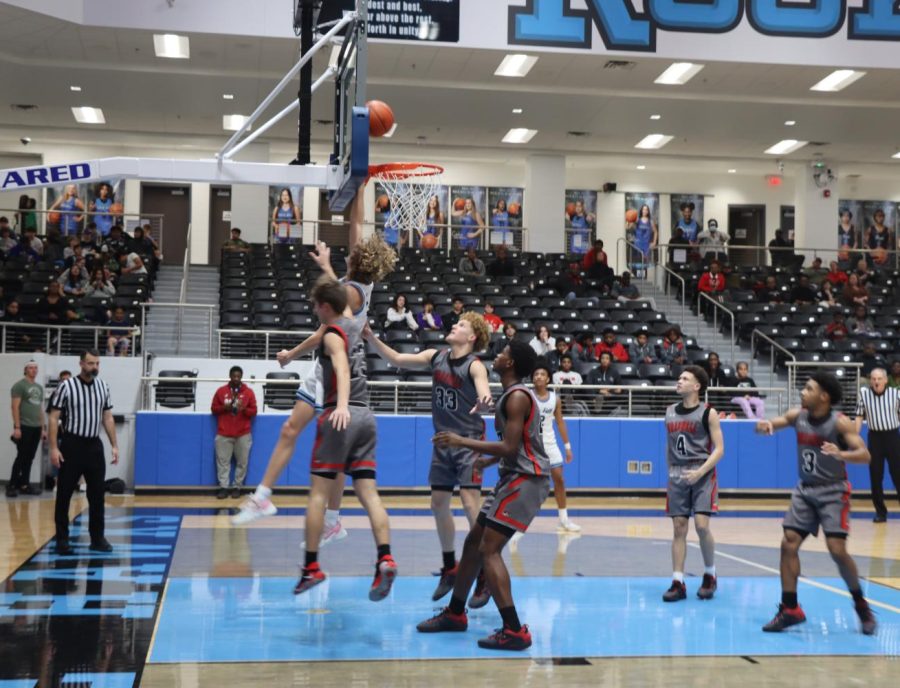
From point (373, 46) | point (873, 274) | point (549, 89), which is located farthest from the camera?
point (873, 274)

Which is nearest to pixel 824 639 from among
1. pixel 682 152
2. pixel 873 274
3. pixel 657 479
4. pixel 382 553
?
pixel 382 553

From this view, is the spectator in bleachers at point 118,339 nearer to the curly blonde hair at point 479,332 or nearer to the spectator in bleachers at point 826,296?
the curly blonde hair at point 479,332

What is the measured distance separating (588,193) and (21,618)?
28170 mm

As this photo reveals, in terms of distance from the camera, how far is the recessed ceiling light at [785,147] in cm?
2838

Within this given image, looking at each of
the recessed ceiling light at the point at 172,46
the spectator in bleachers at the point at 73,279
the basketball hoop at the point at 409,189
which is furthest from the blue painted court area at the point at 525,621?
the recessed ceiling light at the point at 172,46

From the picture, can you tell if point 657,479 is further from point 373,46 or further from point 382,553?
point 382,553

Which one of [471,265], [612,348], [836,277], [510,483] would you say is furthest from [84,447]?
[836,277]

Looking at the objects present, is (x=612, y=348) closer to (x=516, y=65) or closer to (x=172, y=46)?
(x=516, y=65)

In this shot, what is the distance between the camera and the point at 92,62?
21.7 m

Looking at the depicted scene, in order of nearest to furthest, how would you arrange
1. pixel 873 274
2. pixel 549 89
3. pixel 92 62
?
pixel 92 62
pixel 549 89
pixel 873 274

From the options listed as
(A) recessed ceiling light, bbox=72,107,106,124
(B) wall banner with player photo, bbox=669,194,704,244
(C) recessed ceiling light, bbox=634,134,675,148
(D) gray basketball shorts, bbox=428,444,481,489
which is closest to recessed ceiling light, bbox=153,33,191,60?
(A) recessed ceiling light, bbox=72,107,106,124

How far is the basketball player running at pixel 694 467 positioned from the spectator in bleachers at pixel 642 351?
35.0ft

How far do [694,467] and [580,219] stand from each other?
82.9 feet

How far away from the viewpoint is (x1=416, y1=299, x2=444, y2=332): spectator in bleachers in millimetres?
19594
